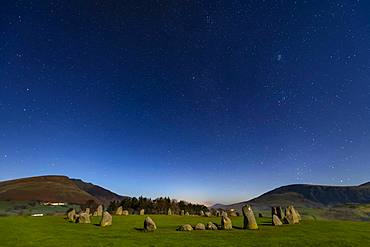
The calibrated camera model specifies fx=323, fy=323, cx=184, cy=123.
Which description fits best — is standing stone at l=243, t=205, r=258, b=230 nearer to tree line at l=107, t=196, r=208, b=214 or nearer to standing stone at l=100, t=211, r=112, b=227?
standing stone at l=100, t=211, r=112, b=227

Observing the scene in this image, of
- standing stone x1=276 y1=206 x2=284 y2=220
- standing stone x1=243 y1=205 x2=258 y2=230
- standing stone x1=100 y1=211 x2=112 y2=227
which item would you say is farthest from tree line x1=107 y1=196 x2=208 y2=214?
standing stone x1=243 y1=205 x2=258 y2=230

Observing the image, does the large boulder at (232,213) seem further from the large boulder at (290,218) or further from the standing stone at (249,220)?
the standing stone at (249,220)

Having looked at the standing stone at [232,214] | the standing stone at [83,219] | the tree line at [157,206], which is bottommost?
the standing stone at [83,219]

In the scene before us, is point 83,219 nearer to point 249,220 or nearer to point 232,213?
point 249,220

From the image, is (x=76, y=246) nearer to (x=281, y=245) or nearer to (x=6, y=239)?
(x=6, y=239)

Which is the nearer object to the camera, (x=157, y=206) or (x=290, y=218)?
(x=290, y=218)

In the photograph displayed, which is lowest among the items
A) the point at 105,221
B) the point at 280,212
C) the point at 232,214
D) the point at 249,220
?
the point at 249,220

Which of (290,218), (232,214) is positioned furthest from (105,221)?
(232,214)

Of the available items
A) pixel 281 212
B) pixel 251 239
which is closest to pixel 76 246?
pixel 251 239

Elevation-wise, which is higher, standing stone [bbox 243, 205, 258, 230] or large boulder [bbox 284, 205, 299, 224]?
large boulder [bbox 284, 205, 299, 224]

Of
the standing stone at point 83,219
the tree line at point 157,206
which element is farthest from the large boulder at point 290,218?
the tree line at point 157,206

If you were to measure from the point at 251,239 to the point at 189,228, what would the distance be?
7.82 metres

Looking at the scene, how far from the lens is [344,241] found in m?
22.2

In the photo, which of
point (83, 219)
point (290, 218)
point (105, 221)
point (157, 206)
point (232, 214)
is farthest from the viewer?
point (157, 206)
